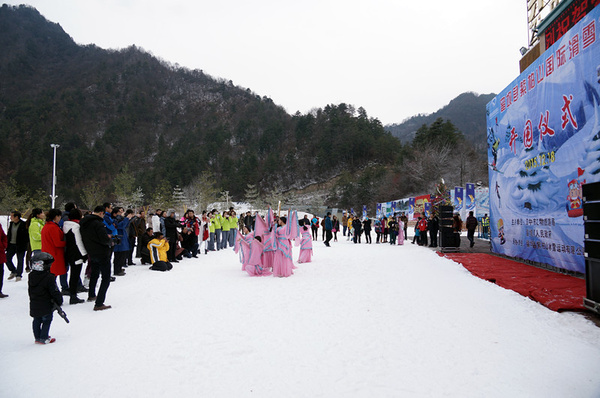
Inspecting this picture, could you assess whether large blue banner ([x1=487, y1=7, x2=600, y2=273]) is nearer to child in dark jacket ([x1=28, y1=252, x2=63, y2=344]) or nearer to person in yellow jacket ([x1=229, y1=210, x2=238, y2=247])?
child in dark jacket ([x1=28, y1=252, x2=63, y2=344])

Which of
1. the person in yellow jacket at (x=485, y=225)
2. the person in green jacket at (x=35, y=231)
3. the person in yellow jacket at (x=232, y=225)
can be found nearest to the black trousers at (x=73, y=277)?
the person in green jacket at (x=35, y=231)

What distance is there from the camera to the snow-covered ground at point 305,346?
285cm

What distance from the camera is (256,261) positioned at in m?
8.31

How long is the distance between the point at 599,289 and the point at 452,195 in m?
20.0

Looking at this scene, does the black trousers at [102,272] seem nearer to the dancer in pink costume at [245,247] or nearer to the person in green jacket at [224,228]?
the dancer in pink costume at [245,247]

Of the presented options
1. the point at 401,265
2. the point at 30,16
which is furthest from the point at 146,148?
the point at 30,16

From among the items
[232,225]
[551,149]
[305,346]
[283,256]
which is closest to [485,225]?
[551,149]

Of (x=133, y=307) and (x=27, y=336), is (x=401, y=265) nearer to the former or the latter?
(x=133, y=307)

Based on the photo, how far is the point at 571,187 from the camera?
700 centimetres

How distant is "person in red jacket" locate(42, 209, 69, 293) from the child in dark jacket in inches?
61.4

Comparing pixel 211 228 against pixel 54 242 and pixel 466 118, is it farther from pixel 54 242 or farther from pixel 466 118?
pixel 466 118

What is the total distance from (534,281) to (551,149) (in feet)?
10.1

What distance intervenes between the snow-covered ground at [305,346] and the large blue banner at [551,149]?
2.51 m

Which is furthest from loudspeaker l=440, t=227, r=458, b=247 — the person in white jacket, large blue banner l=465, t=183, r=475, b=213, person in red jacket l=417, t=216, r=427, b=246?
the person in white jacket
